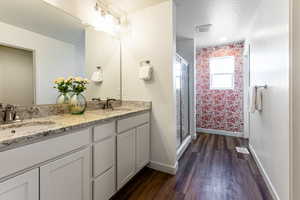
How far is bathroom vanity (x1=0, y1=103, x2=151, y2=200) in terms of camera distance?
2.60 ft

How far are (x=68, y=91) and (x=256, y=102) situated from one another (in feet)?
7.96

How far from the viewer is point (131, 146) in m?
1.77

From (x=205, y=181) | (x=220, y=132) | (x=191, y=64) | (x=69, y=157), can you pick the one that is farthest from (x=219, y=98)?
(x=69, y=157)

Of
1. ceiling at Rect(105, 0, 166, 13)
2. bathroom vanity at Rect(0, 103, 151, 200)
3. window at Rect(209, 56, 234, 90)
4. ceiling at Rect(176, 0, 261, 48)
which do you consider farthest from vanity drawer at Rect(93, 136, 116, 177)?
window at Rect(209, 56, 234, 90)

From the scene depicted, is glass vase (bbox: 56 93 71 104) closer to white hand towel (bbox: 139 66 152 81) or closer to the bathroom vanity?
the bathroom vanity

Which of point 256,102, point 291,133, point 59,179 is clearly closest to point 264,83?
point 256,102

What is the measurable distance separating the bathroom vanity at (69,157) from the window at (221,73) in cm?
302

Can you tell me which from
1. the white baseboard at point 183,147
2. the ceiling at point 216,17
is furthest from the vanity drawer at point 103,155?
the ceiling at point 216,17

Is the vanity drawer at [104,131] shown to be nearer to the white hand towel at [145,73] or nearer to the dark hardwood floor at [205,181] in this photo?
the dark hardwood floor at [205,181]

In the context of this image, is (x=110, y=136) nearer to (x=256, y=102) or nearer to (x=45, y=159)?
(x=45, y=159)

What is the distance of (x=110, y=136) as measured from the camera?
146 cm

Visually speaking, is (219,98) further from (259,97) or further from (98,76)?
(98,76)

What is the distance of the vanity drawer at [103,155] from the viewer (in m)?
1.29

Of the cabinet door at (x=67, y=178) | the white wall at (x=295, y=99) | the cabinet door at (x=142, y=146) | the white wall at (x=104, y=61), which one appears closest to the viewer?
the cabinet door at (x=67, y=178)
